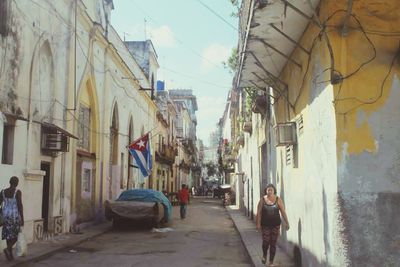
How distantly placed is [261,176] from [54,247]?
23.6 feet

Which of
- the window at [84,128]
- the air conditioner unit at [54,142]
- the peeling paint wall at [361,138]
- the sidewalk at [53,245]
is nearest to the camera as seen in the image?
the peeling paint wall at [361,138]

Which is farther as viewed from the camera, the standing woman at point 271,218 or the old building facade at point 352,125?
the standing woman at point 271,218

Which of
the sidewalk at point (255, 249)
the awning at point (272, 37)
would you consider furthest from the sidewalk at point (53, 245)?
the awning at point (272, 37)

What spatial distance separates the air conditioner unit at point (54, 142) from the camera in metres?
13.6

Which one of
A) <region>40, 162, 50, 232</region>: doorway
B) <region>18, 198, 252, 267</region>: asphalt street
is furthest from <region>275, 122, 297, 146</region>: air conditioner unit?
<region>40, 162, 50, 232</region>: doorway

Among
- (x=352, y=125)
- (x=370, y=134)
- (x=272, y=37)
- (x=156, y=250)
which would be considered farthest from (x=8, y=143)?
(x=370, y=134)

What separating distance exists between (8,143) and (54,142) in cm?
228

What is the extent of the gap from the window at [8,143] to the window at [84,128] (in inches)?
236

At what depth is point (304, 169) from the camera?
8742 millimetres

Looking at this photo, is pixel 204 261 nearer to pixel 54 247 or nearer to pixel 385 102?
pixel 54 247

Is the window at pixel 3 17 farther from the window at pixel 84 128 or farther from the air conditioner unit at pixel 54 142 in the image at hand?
the window at pixel 84 128

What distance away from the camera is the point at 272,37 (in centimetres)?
884

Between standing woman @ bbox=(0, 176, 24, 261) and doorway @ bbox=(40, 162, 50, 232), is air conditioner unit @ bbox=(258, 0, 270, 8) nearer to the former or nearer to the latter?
standing woman @ bbox=(0, 176, 24, 261)

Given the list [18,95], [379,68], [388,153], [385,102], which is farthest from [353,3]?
[18,95]
